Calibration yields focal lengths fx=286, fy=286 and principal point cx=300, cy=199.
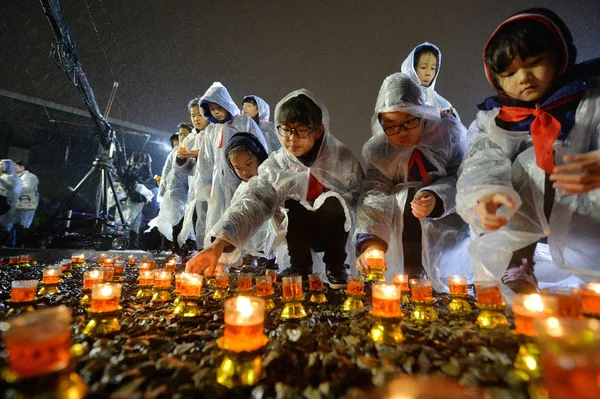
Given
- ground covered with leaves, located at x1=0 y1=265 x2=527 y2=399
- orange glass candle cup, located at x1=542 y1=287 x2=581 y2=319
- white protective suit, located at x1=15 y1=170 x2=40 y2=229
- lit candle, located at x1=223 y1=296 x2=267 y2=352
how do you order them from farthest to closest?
white protective suit, located at x1=15 y1=170 x2=40 y2=229, orange glass candle cup, located at x1=542 y1=287 x2=581 y2=319, lit candle, located at x1=223 y1=296 x2=267 y2=352, ground covered with leaves, located at x1=0 y1=265 x2=527 y2=399

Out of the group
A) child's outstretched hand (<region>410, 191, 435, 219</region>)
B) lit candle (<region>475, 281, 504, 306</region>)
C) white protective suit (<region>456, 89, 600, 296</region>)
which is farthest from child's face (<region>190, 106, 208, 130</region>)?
lit candle (<region>475, 281, 504, 306</region>)

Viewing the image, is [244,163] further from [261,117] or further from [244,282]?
[261,117]

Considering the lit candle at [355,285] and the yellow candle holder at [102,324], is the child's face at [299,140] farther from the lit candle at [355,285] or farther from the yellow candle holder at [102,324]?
the yellow candle holder at [102,324]

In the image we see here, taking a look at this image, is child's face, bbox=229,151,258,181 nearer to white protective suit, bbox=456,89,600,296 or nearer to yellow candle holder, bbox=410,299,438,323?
white protective suit, bbox=456,89,600,296

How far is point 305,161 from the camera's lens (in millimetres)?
2418

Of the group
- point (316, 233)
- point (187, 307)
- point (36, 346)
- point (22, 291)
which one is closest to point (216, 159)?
point (316, 233)

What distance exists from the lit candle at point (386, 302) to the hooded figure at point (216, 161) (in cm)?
A: 288

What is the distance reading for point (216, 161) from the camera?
3.97 meters

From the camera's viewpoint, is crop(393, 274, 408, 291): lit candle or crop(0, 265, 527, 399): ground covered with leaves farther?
crop(393, 274, 408, 291): lit candle

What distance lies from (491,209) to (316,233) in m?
1.32

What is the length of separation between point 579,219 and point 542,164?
0.37 m

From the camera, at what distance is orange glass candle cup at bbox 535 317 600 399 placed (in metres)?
0.55

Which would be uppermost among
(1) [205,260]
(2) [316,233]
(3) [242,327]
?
(2) [316,233]

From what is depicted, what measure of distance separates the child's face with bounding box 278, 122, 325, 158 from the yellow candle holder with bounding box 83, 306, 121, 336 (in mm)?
1608
